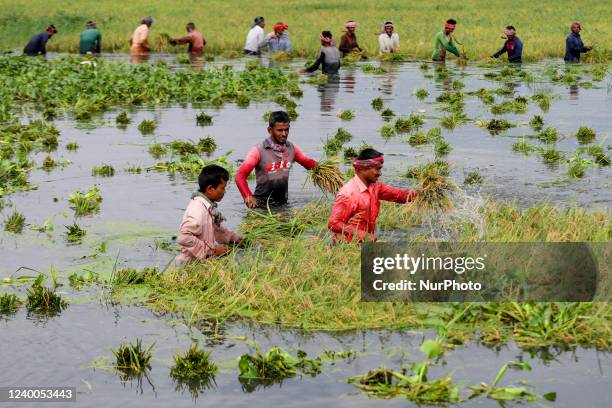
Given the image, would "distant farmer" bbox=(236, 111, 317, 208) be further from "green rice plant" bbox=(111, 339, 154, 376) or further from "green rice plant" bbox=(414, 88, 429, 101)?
"green rice plant" bbox=(414, 88, 429, 101)

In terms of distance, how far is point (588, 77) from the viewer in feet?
99.5

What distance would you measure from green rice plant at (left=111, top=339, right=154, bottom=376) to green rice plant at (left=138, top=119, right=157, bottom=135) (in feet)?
42.9

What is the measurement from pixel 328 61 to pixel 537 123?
10.9 m

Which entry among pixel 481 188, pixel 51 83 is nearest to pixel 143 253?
pixel 481 188

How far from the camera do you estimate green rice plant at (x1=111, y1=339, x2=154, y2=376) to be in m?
8.20

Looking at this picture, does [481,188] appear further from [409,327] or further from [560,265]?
[409,327]

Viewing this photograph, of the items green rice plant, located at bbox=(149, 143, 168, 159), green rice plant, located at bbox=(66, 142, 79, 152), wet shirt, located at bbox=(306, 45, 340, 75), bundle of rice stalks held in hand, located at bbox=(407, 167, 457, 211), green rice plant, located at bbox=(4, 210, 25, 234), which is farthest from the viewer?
wet shirt, located at bbox=(306, 45, 340, 75)

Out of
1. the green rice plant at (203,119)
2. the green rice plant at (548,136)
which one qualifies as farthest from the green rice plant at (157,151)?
the green rice plant at (548,136)

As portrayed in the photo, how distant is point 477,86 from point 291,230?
17.3 metres

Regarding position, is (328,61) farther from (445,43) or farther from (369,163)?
(369,163)

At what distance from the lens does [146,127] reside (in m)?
21.4

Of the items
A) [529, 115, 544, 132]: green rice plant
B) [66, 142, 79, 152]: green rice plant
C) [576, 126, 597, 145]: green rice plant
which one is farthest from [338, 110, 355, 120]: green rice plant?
[66, 142, 79, 152]: green rice plant

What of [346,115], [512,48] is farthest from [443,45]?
[346,115]

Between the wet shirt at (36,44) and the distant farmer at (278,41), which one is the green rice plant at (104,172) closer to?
the distant farmer at (278,41)
